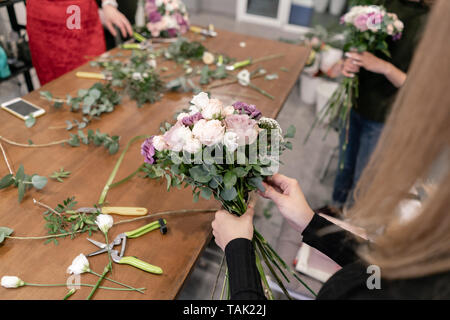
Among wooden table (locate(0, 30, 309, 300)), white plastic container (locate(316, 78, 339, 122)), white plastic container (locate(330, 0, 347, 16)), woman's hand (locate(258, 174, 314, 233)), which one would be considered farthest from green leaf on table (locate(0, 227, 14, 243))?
white plastic container (locate(330, 0, 347, 16))

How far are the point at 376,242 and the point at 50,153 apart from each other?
3.88ft

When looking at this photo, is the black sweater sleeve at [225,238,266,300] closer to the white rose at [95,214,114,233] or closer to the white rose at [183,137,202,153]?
the white rose at [183,137,202,153]

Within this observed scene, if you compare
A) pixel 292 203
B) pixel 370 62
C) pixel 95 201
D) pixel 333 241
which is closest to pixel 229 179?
pixel 292 203

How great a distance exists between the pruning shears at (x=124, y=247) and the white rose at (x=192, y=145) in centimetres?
31

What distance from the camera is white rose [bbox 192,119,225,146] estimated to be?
0.85 meters

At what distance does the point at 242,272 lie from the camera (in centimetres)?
84

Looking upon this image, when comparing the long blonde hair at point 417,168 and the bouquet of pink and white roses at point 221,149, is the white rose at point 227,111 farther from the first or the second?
the long blonde hair at point 417,168

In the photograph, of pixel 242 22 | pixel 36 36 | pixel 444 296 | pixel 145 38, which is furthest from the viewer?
pixel 242 22

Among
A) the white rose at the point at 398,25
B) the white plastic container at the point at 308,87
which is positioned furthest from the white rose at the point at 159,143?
the white plastic container at the point at 308,87

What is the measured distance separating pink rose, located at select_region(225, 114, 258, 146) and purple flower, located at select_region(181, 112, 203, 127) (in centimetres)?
10

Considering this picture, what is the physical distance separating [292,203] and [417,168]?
51cm

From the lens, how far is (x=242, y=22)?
211 inches
